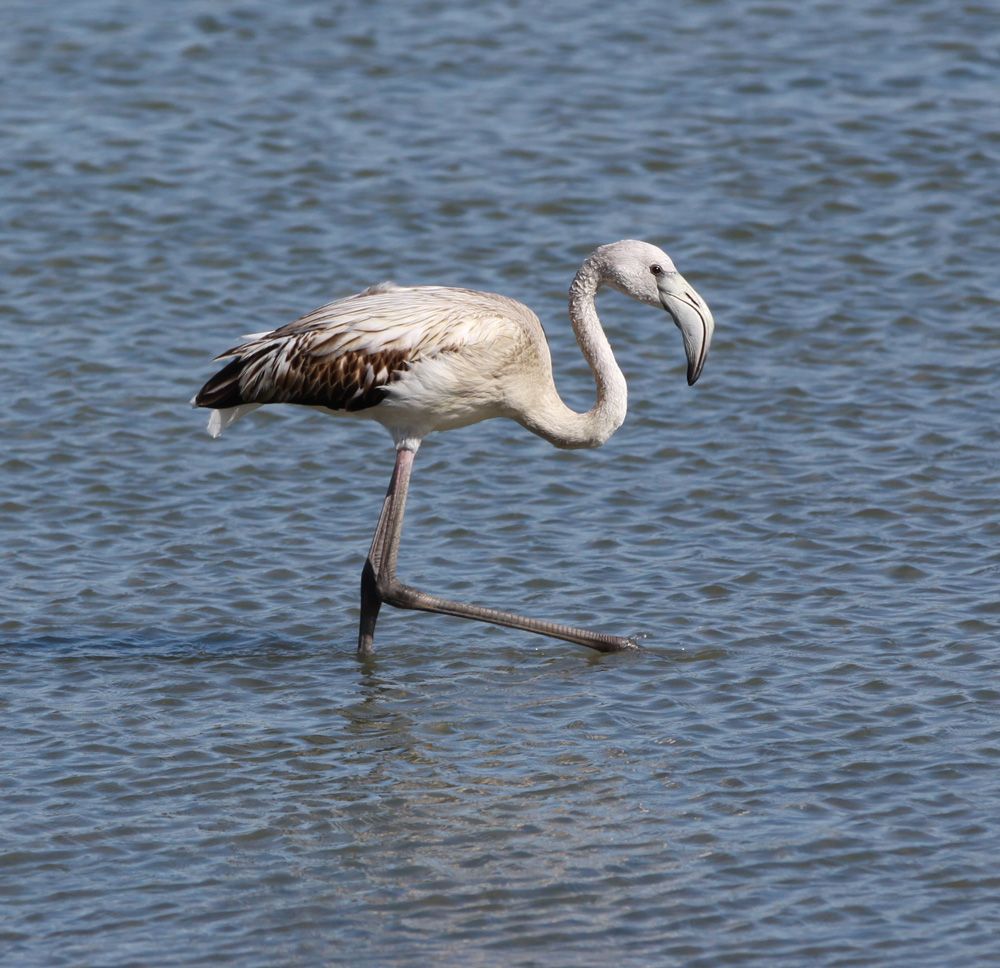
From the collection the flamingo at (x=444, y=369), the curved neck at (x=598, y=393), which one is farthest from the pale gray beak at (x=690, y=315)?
the curved neck at (x=598, y=393)

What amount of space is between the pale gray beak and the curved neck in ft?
1.11

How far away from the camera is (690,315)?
8.66m

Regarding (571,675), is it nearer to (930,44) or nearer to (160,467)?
(160,467)

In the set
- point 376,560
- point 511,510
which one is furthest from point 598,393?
point 511,510

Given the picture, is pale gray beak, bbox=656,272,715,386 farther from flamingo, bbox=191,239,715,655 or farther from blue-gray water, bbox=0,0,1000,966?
blue-gray water, bbox=0,0,1000,966

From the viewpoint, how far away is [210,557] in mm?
9836

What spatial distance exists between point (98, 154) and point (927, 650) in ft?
29.5

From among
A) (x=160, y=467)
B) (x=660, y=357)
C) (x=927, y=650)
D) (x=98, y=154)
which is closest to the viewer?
(x=927, y=650)

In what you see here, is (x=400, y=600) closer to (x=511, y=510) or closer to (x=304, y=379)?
(x=304, y=379)

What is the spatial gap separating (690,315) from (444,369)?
115cm

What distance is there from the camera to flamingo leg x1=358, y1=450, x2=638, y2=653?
8.72m

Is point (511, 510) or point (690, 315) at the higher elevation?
point (690, 315)

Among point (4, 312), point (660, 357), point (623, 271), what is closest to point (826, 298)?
point (660, 357)

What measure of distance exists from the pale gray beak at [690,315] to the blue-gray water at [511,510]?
1.28 m
